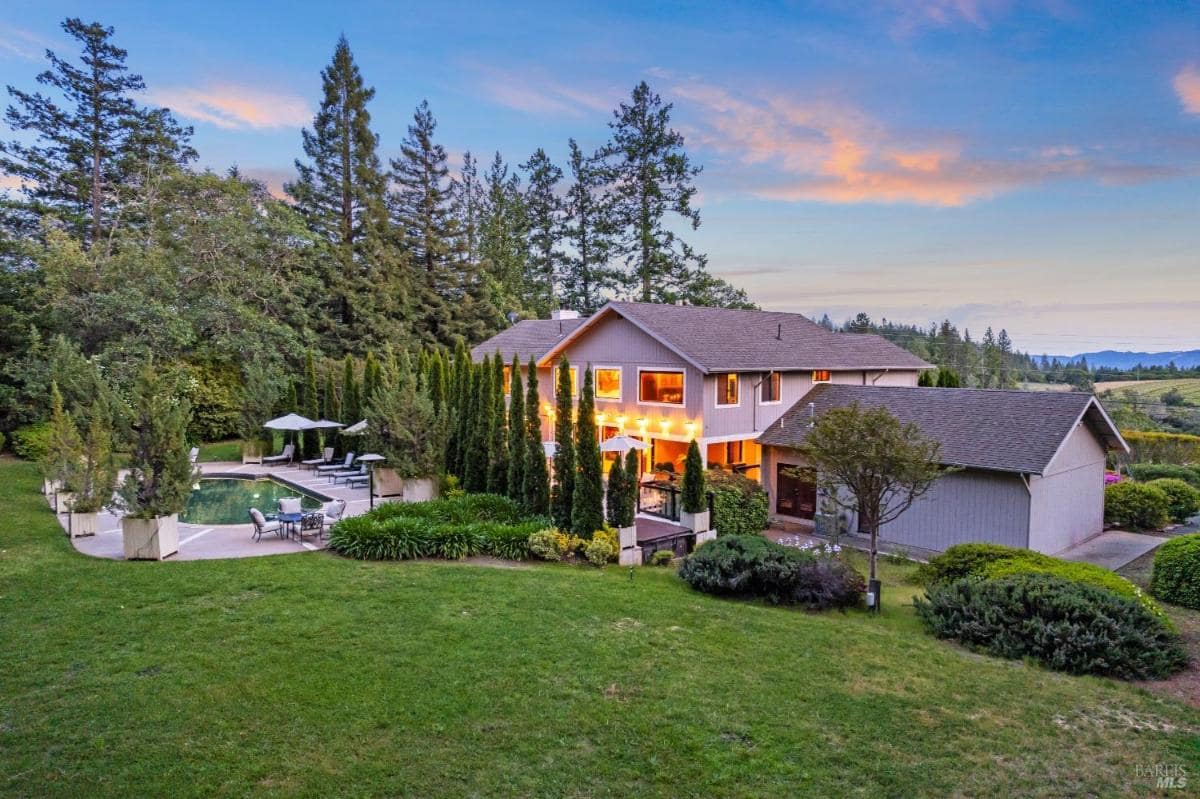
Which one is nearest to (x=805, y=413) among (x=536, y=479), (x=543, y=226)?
(x=536, y=479)

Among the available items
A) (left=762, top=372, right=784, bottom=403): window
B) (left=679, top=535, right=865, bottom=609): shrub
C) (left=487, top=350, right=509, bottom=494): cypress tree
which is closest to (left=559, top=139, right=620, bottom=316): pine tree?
(left=762, top=372, right=784, bottom=403): window

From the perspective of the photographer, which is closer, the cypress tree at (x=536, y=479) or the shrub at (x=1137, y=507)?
the cypress tree at (x=536, y=479)

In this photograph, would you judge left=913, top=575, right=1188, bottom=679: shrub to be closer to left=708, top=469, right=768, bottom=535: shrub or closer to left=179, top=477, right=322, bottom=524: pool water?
left=708, top=469, right=768, bottom=535: shrub

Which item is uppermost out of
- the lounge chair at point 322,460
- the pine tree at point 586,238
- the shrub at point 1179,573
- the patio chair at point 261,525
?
the pine tree at point 586,238

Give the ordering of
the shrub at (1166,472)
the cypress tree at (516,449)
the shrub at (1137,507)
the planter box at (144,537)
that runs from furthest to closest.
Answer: the shrub at (1166,472) < the shrub at (1137,507) < the cypress tree at (516,449) < the planter box at (144,537)

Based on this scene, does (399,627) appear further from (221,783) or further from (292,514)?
(292,514)

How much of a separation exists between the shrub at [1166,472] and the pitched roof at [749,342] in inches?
330

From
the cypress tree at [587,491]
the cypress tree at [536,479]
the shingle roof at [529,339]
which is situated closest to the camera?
the cypress tree at [587,491]

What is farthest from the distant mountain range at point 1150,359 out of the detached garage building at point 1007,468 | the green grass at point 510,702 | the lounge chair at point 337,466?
the lounge chair at point 337,466

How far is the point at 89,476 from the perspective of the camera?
1268 centimetres

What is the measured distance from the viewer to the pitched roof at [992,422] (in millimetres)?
14281

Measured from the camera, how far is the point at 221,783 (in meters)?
4.90

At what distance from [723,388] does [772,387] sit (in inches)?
88.7

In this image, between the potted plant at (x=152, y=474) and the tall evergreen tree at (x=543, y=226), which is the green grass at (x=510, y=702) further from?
the tall evergreen tree at (x=543, y=226)
